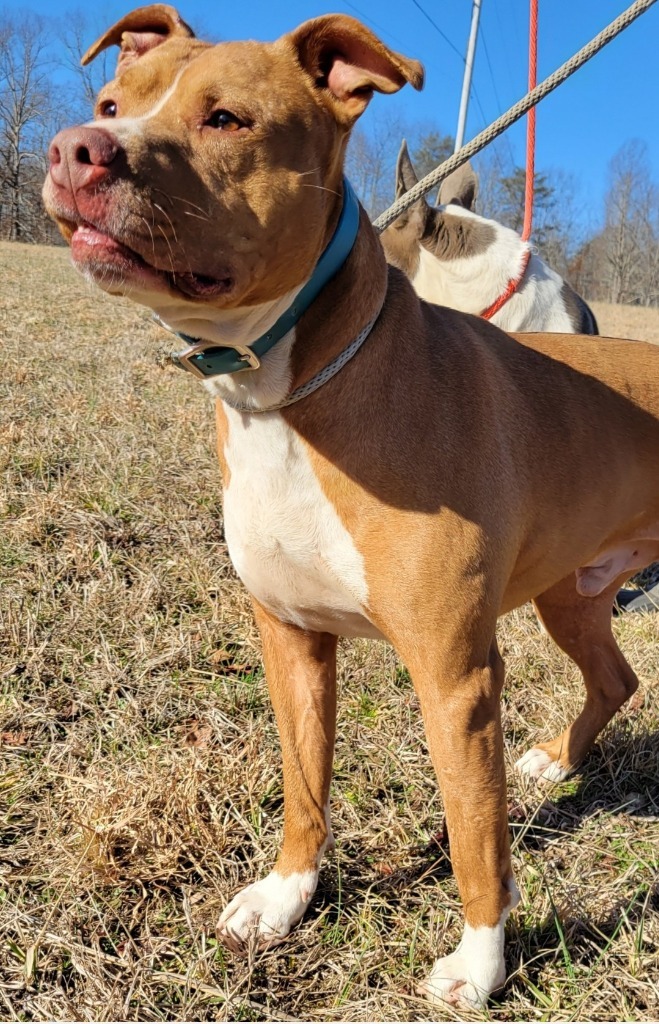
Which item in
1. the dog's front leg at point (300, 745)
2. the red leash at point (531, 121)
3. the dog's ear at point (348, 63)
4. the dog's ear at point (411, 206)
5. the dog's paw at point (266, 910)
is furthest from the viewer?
the dog's ear at point (411, 206)

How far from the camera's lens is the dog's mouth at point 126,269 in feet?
5.49

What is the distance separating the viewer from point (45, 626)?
3.55 metres

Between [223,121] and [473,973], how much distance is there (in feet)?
6.92

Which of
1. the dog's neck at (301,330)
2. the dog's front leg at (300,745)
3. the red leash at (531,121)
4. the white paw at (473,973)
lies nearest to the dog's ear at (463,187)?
the red leash at (531,121)

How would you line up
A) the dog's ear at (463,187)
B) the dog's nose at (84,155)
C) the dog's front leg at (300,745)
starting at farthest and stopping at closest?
the dog's ear at (463,187)
the dog's front leg at (300,745)
the dog's nose at (84,155)

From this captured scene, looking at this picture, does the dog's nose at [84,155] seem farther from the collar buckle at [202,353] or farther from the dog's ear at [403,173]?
the dog's ear at [403,173]

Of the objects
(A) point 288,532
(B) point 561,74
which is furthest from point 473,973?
(B) point 561,74

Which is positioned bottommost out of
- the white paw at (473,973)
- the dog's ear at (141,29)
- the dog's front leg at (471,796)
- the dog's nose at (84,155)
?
the white paw at (473,973)

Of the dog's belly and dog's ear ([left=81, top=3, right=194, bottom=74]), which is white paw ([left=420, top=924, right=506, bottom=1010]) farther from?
dog's ear ([left=81, top=3, right=194, bottom=74])

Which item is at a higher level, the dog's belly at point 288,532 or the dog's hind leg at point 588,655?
the dog's belly at point 288,532

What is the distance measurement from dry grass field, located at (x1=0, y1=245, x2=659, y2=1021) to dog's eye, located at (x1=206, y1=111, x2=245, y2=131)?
6.23ft

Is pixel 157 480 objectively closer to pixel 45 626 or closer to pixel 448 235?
pixel 45 626

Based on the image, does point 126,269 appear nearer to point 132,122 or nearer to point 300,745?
point 132,122

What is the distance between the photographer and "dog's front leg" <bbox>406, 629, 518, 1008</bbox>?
6.57 feet
